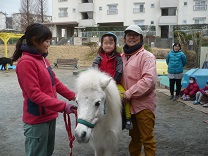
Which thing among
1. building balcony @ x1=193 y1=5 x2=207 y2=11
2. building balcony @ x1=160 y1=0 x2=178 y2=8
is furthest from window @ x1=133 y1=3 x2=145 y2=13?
building balcony @ x1=193 y1=5 x2=207 y2=11

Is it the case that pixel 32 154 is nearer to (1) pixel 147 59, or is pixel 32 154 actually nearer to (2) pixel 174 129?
(1) pixel 147 59

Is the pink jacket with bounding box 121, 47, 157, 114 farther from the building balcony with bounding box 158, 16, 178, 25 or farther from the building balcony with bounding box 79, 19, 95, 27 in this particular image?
the building balcony with bounding box 79, 19, 95, 27

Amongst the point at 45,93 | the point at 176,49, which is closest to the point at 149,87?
the point at 45,93

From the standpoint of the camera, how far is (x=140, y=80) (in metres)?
2.67

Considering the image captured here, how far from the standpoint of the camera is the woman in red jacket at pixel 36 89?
2.10 metres

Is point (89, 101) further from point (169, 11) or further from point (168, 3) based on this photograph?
point (169, 11)

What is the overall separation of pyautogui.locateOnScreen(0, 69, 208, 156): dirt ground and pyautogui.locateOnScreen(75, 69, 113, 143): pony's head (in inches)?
75.0

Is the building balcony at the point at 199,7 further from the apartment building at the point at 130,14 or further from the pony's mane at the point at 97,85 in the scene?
the pony's mane at the point at 97,85

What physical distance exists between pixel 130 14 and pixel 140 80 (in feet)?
110

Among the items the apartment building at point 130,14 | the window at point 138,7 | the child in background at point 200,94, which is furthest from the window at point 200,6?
the child in background at point 200,94

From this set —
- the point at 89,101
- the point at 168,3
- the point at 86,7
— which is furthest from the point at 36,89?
the point at 86,7

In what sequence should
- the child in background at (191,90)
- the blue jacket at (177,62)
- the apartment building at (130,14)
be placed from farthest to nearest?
1. the apartment building at (130,14)
2. the child in background at (191,90)
3. the blue jacket at (177,62)

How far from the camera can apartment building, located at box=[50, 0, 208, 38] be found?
31812 mm

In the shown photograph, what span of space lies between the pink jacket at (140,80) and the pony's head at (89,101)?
0.49m
